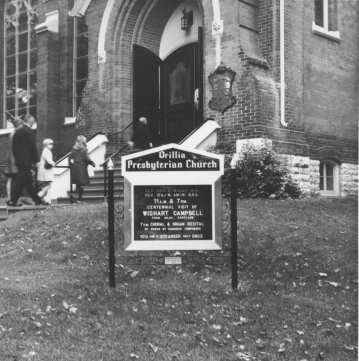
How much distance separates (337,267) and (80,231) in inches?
153

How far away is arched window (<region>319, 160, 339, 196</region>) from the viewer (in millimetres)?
16453

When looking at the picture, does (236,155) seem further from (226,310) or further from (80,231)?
(226,310)

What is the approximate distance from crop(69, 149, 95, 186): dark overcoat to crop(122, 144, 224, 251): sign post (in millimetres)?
7282

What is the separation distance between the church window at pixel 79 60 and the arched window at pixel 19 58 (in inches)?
85.9

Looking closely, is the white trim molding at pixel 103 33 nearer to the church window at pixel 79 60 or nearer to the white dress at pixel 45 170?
the church window at pixel 79 60

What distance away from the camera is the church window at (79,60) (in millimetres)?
19391

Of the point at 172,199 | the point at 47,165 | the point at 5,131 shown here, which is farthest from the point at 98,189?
the point at 5,131

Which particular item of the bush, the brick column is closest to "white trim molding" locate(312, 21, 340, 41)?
the bush

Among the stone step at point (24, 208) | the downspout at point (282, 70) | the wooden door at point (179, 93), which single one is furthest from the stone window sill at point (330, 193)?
the stone step at point (24, 208)

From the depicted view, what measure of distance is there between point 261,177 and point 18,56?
1222 cm

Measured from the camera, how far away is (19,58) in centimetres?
2188

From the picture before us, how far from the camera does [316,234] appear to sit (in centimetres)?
940

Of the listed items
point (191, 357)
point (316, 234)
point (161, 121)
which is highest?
point (161, 121)

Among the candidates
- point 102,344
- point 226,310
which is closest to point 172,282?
point 226,310
